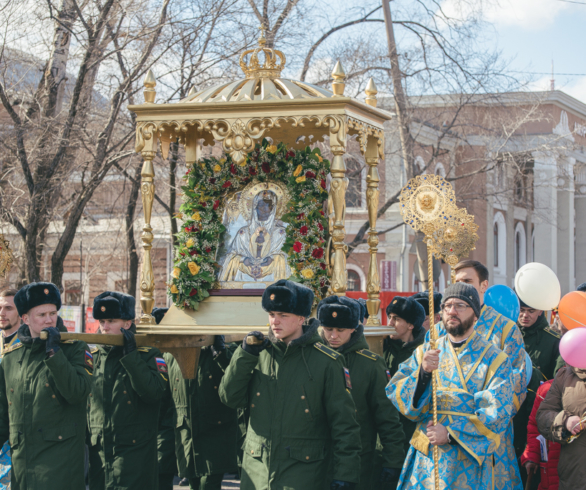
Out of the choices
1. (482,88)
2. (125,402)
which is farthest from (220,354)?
(482,88)

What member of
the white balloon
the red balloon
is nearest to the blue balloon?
the white balloon

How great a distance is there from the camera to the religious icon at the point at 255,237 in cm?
840

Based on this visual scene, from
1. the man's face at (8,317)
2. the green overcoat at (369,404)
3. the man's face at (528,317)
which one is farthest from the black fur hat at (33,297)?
the man's face at (528,317)

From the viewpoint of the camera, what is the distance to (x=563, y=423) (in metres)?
5.17

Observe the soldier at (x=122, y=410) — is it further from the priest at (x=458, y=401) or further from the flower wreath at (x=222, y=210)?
the priest at (x=458, y=401)

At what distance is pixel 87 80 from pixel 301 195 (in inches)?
280

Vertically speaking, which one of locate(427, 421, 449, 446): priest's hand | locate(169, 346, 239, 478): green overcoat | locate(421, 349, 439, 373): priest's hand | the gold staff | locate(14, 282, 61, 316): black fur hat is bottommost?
locate(169, 346, 239, 478): green overcoat

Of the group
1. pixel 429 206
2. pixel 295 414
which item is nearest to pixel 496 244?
pixel 429 206

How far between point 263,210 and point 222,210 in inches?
17.9

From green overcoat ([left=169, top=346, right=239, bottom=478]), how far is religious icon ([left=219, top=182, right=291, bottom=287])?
52.3 inches

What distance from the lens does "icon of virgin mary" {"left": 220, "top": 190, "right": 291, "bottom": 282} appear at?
27.6 feet

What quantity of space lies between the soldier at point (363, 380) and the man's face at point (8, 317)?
8.49 feet

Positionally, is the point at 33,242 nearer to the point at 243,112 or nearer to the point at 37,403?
the point at 243,112

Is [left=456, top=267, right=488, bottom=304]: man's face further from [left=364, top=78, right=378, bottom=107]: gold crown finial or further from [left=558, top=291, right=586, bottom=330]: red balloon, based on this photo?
[left=364, top=78, right=378, bottom=107]: gold crown finial
